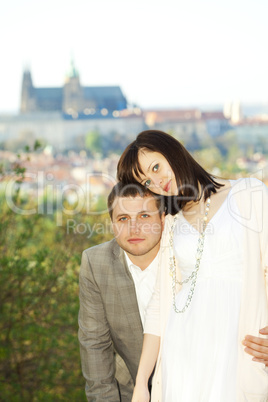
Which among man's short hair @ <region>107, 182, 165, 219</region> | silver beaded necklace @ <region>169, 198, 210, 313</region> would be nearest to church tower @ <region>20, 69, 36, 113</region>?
man's short hair @ <region>107, 182, 165, 219</region>

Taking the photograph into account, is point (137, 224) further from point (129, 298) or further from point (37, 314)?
point (37, 314)

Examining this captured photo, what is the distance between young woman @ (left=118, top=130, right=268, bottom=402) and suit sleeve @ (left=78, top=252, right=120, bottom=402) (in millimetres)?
195

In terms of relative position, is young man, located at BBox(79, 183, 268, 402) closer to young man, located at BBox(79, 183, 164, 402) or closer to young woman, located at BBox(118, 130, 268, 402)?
young man, located at BBox(79, 183, 164, 402)

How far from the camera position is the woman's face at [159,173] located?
159cm

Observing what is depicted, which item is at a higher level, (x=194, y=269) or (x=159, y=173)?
(x=159, y=173)

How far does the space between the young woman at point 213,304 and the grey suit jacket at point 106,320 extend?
13 centimetres

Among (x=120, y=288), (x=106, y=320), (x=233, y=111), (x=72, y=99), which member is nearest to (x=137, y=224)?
(x=120, y=288)

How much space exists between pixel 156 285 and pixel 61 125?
6543cm

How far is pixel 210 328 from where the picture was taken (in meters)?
1.37

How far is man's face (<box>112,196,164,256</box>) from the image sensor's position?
5.32 feet

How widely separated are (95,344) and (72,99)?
7167cm

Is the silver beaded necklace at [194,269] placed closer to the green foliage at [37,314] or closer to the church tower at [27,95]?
the green foliage at [37,314]

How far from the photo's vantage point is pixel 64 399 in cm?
311

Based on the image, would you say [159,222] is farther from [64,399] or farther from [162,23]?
[162,23]
